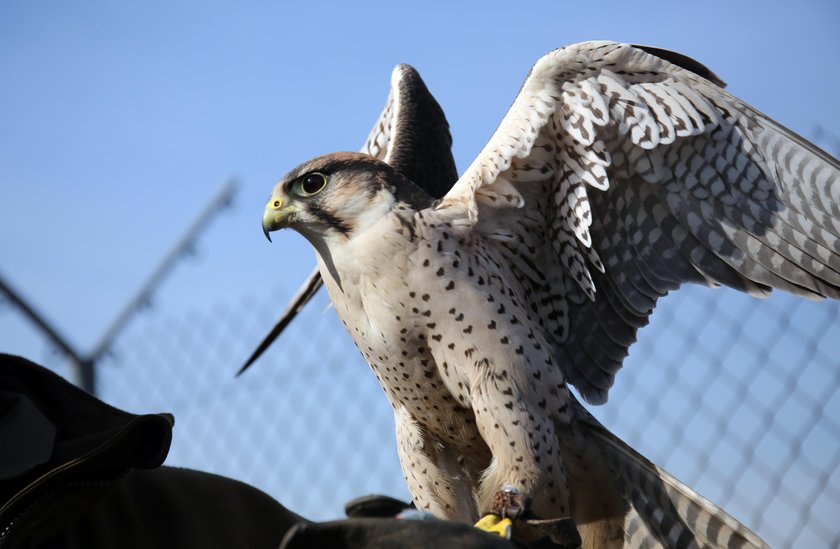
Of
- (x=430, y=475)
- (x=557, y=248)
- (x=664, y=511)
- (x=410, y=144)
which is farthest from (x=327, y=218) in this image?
(x=664, y=511)

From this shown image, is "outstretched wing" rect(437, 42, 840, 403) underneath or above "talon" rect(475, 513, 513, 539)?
above

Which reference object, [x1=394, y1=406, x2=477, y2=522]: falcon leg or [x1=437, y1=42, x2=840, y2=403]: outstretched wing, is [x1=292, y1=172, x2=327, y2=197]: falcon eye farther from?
[x1=394, y1=406, x2=477, y2=522]: falcon leg

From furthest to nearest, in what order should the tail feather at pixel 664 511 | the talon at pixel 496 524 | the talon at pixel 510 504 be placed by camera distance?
the tail feather at pixel 664 511 → the talon at pixel 510 504 → the talon at pixel 496 524

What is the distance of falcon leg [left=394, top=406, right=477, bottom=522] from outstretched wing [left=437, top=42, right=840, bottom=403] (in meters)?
0.54

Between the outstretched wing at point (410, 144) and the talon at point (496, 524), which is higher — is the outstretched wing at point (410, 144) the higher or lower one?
the higher one

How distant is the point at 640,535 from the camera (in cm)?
272

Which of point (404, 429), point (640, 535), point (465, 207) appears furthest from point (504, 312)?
point (640, 535)

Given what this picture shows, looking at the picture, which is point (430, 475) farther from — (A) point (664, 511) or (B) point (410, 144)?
(B) point (410, 144)

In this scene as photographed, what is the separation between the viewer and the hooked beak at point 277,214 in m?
2.76

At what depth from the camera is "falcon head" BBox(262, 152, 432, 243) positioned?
276cm

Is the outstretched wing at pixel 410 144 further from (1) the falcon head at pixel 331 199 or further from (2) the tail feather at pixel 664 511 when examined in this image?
(2) the tail feather at pixel 664 511

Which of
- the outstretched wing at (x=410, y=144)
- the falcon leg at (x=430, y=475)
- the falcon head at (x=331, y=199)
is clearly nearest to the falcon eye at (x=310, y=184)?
the falcon head at (x=331, y=199)

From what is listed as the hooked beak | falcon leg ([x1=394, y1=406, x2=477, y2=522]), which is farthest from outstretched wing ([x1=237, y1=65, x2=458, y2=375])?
falcon leg ([x1=394, y1=406, x2=477, y2=522])

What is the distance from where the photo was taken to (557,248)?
2.93 m
